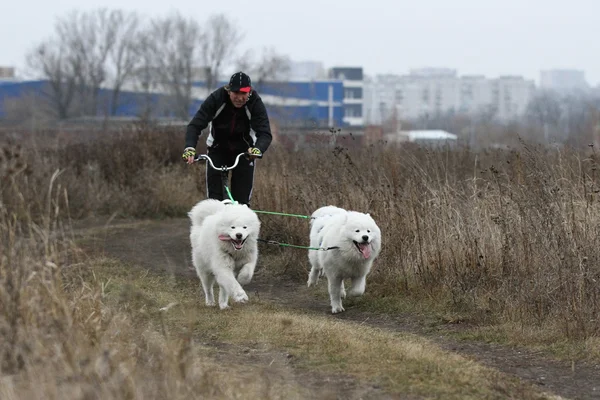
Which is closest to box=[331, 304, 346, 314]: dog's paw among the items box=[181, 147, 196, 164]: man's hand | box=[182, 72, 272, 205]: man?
box=[182, 72, 272, 205]: man

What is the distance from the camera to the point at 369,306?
8578 mm

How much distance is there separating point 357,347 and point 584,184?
131 inches

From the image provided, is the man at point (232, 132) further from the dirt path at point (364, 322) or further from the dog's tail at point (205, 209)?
the dirt path at point (364, 322)

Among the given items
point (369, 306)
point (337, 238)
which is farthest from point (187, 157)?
point (369, 306)

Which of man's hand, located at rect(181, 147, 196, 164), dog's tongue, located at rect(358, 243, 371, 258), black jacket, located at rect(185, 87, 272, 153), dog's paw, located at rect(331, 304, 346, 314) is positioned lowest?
dog's paw, located at rect(331, 304, 346, 314)

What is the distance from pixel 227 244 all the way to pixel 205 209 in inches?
18.5

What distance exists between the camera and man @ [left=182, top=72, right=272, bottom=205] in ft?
28.6

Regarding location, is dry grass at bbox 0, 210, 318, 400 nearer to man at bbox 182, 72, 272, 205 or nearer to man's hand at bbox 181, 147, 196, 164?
man's hand at bbox 181, 147, 196, 164

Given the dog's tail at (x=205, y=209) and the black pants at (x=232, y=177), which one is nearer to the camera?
the dog's tail at (x=205, y=209)

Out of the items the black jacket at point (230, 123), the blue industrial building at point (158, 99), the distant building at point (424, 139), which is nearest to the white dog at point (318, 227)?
the black jacket at point (230, 123)

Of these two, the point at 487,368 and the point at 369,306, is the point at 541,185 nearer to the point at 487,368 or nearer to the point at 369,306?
the point at 369,306

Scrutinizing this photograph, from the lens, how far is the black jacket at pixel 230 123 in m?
8.74

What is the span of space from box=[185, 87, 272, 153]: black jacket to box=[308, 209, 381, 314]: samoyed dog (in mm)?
1092

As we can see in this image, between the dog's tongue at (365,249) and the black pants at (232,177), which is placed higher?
the black pants at (232,177)
